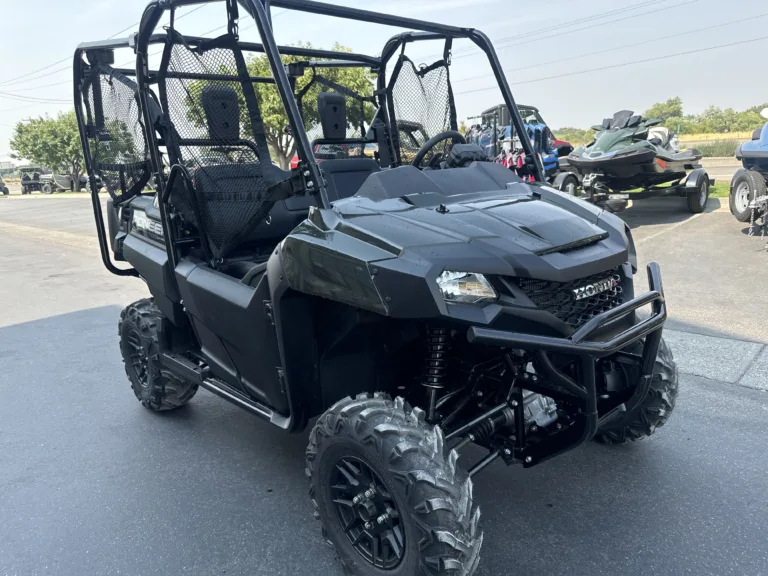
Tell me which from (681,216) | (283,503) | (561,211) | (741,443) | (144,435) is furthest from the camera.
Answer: (681,216)

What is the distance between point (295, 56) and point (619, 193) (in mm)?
8648

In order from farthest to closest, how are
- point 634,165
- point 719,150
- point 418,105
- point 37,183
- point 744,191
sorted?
point 37,183, point 719,150, point 634,165, point 744,191, point 418,105

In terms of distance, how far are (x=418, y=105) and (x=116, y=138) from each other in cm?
195

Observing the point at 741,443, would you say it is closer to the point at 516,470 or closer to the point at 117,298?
the point at 516,470

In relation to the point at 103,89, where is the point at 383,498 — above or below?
below

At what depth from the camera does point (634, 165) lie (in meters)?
10.6

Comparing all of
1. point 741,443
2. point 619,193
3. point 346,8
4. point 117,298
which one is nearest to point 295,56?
point 346,8

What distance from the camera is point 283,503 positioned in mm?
3062

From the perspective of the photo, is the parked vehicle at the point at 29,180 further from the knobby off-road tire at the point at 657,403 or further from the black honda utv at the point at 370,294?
the knobby off-road tire at the point at 657,403

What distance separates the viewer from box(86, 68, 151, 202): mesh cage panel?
3.91 m

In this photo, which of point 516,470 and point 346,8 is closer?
point 346,8

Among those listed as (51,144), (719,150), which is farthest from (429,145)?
(51,144)

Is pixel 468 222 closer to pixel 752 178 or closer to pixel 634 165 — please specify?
pixel 752 178

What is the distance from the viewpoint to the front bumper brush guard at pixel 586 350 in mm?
2012
